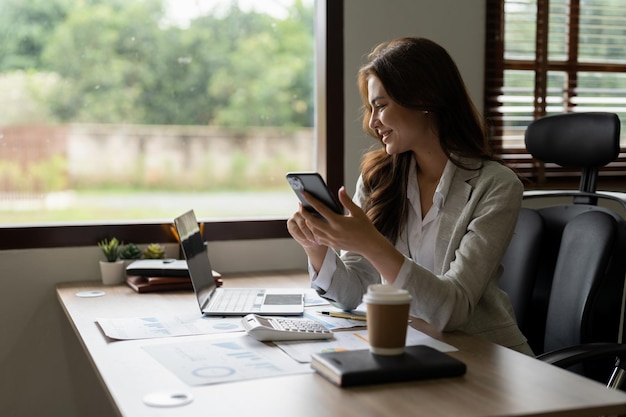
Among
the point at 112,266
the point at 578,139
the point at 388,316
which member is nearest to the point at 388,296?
the point at 388,316

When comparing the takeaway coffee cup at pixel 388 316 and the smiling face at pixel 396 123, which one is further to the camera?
the smiling face at pixel 396 123

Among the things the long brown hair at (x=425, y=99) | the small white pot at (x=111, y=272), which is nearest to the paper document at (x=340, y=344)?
the long brown hair at (x=425, y=99)

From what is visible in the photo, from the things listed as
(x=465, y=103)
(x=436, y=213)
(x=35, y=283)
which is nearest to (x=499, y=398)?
(x=436, y=213)

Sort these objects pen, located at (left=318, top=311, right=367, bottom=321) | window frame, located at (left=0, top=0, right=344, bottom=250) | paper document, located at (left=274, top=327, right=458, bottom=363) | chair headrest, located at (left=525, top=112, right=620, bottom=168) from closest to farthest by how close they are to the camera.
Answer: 1. paper document, located at (left=274, top=327, right=458, bottom=363)
2. pen, located at (left=318, top=311, right=367, bottom=321)
3. chair headrest, located at (left=525, top=112, right=620, bottom=168)
4. window frame, located at (left=0, top=0, right=344, bottom=250)

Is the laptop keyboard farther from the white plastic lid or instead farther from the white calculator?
the white plastic lid

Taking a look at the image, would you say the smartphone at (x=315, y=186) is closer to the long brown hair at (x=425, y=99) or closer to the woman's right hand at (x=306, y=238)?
the woman's right hand at (x=306, y=238)

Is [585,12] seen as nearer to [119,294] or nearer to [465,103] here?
[465,103]

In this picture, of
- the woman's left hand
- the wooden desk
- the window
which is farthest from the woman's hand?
the window

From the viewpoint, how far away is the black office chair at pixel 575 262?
6.62 ft

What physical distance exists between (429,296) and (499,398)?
1.54 ft

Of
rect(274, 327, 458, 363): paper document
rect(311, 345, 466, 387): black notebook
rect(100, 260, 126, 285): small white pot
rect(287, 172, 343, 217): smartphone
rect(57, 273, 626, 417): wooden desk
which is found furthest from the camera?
rect(100, 260, 126, 285): small white pot

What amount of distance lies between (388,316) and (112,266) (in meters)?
1.40

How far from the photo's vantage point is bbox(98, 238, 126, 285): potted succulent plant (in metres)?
2.59

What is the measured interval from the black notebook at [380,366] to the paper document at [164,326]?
0.41 m
